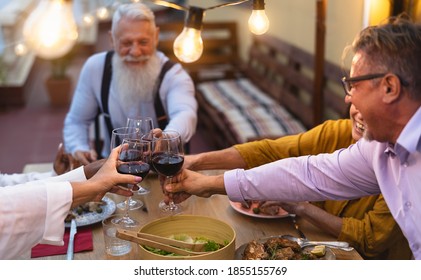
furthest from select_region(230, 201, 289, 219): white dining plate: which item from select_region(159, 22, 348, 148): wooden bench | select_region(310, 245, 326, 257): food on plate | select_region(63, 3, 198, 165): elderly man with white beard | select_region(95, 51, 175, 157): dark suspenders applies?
select_region(159, 22, 348, 148): wooden bench

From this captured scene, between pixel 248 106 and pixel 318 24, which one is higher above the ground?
pixel 318 24

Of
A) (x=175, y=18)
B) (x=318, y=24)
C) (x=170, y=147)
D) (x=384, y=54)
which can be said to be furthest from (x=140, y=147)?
(x=175, y=18)

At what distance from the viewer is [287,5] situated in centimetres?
656

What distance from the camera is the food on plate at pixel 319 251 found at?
2053 mm

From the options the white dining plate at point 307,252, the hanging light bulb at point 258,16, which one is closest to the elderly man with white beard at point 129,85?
the hanging light bulb at point 258,16

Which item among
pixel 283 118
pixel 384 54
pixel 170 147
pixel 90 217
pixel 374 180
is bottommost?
pixel 283 118

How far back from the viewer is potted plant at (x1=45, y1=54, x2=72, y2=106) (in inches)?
329

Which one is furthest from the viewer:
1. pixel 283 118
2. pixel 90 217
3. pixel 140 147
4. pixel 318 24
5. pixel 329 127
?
pixel 283 118

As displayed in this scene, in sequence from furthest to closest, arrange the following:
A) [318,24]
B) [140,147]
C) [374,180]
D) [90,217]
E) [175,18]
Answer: [175,18]
[318,24]
[90,217]
[374,180]
[140,147]

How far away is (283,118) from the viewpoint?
5676 millimetres

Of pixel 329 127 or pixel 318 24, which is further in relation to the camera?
pixel 318 24

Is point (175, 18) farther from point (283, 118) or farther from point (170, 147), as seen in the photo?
point (170, 147)

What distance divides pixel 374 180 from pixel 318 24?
279cm

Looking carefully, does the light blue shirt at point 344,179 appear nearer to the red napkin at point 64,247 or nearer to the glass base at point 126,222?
the glass base at point 126,222
